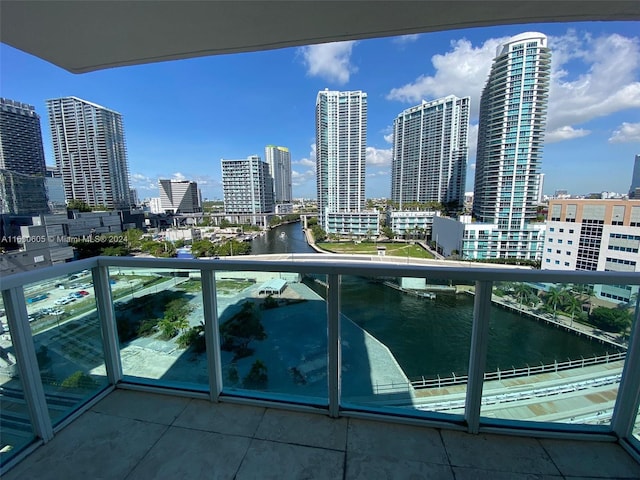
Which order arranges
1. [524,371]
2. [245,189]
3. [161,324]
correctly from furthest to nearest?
1. [245,189]
2. [161,324]
3. [524,371]

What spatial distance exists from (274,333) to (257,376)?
32cm

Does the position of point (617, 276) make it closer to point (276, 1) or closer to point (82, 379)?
point (276, 1)

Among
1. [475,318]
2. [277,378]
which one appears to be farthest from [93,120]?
[475,318]

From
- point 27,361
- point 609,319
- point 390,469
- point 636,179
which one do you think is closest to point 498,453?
point 390,469

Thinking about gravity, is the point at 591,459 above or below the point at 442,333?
below

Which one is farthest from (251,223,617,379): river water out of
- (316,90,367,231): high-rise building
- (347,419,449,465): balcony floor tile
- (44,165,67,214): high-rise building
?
(316,90,367,231): high-rise building

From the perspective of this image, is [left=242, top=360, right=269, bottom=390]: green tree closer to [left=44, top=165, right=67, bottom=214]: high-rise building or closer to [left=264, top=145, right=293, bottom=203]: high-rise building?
[left=44, top=165, right=67, bottom=214]: high-rise building

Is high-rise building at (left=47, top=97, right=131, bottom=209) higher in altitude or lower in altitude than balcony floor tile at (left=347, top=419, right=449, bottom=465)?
higher

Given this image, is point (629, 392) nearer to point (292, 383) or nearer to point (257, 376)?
point (292, 383)

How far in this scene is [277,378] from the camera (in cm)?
151

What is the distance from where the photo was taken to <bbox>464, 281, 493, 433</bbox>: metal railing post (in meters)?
1.22

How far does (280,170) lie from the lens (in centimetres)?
4869

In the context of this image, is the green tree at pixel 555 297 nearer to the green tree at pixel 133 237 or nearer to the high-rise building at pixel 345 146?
the green tree at pixel 133 237

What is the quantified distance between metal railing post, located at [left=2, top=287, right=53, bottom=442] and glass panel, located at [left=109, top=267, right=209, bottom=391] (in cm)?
45
